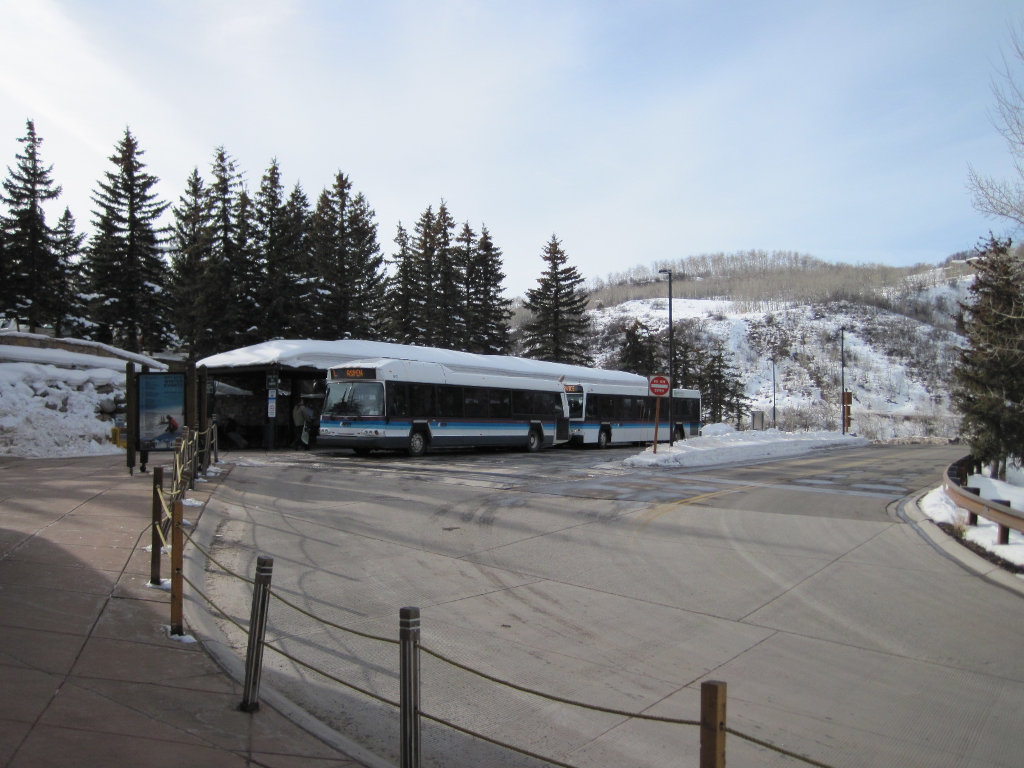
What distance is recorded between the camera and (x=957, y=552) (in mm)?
10195

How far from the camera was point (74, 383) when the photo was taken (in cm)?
2508

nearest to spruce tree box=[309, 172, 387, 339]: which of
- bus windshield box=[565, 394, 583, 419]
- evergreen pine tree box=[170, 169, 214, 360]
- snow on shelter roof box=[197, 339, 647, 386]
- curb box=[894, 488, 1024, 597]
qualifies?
evergreen pine tree box=[170, 169, 214, 360]

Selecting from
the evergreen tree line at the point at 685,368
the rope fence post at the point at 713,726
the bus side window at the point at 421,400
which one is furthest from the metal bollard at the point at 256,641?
the evergreen tree line at the point at 685,368

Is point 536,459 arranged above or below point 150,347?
below

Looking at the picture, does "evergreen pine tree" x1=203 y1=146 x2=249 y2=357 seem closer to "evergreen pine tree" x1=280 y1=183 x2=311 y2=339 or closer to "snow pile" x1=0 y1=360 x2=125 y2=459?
"evergreen pine tree" x1=280 y1=183 x2=311 y2=339

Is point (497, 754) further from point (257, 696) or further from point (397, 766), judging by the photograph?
point (257, 696)

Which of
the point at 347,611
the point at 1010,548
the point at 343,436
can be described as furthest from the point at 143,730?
the point at 343,436

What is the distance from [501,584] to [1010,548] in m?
7.19

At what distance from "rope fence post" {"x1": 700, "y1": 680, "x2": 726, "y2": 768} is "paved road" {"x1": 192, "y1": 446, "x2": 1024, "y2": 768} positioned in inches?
68.1

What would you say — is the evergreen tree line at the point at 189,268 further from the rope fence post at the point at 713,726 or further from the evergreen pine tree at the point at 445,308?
the rope fence post at the point at 713,726

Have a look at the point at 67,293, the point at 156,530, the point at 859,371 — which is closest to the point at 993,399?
the point at 156,530

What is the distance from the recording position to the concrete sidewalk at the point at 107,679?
364 cm

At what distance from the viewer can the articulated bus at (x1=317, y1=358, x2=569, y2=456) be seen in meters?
23.6

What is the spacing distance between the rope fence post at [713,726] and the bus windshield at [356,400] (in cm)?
2163
